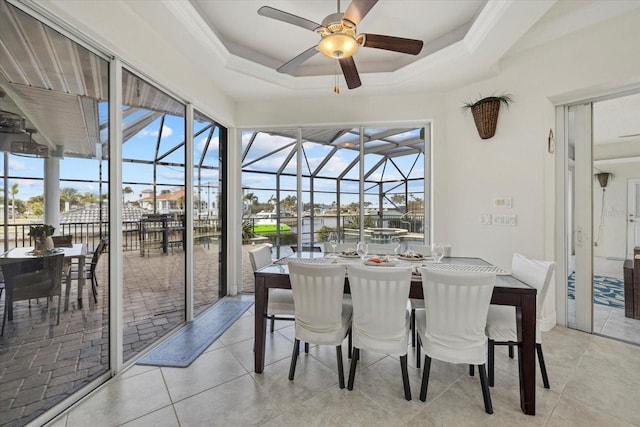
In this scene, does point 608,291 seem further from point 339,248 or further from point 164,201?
point 164,201

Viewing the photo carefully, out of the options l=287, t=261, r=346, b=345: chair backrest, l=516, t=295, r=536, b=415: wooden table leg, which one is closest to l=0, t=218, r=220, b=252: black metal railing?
l=287, t=261, r=346, b=345: chair backrest

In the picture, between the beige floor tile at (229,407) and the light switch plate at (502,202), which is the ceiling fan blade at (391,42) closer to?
the light switch plate at (502,202)

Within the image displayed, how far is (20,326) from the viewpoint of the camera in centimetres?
166

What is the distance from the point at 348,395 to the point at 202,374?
1145 mm

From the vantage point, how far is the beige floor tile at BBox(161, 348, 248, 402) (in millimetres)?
2053

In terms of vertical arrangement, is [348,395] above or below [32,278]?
below

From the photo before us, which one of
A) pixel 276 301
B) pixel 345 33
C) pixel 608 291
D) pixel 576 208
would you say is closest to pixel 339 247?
pixel 276 301

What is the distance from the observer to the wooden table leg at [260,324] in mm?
2268

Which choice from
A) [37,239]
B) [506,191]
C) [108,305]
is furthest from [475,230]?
[37,239]

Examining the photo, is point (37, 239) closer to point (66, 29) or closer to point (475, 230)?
point (66, 29)

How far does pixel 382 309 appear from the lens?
1915 millimetres

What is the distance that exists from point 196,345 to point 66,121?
2082 mm

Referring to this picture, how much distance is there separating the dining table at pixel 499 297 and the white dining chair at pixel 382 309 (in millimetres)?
237

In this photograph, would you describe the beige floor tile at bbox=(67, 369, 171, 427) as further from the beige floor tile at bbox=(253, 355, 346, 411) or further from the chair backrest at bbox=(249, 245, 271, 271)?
the chair backrest at bbox=(249, 245, 271, 271)
